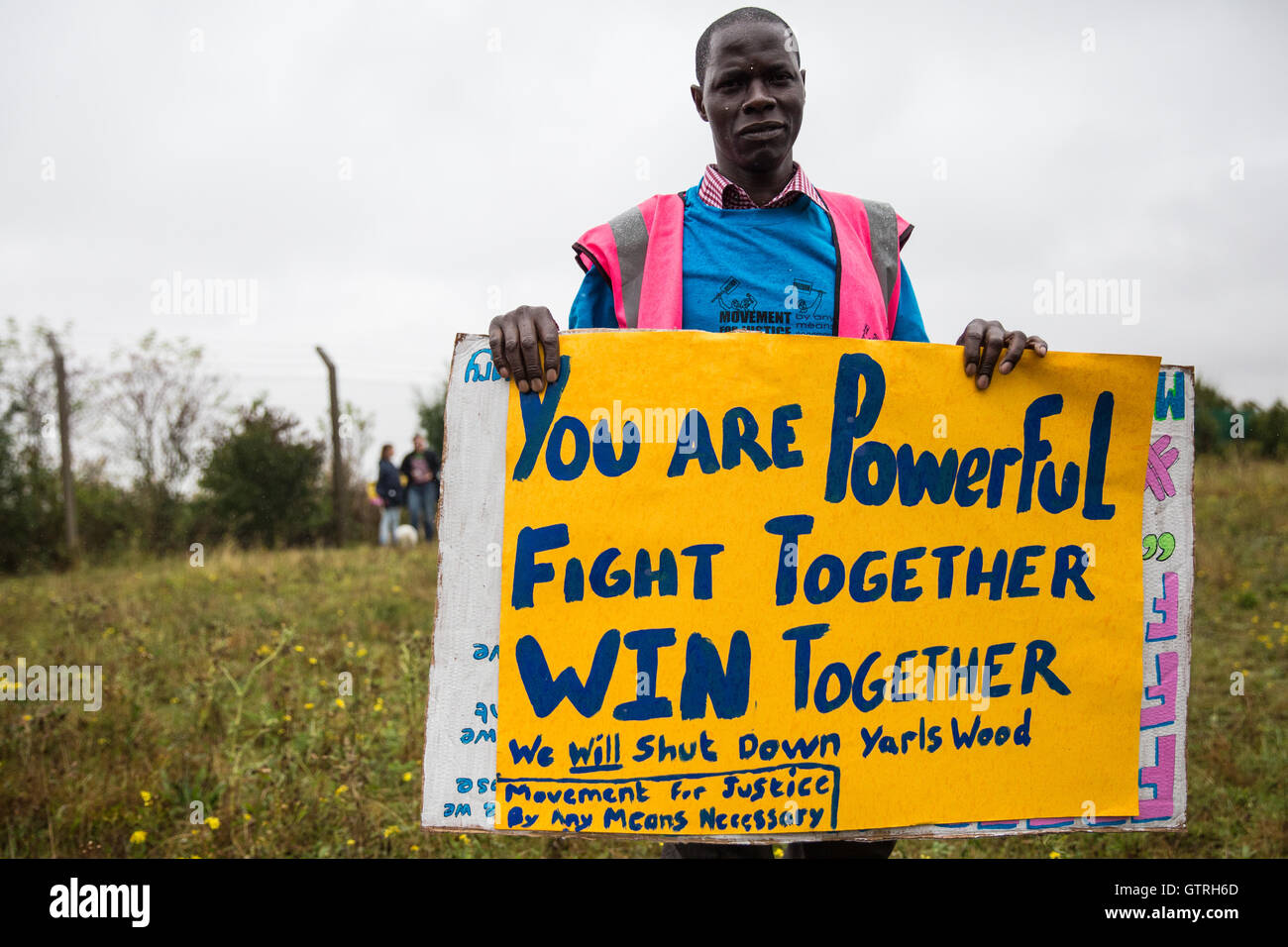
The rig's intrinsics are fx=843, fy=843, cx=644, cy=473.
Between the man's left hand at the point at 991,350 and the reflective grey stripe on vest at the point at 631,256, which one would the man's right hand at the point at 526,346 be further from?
the man's left hand at the point at 991,350

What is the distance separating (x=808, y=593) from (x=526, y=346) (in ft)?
2.38

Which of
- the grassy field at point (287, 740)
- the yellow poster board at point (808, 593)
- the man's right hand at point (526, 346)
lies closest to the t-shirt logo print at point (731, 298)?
the yellow poster board at point (808, 593)

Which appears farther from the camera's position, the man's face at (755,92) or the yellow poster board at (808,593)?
the man's face at (755,92)

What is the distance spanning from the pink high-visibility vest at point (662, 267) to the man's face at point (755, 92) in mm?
128

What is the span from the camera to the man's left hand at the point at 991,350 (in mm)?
1674

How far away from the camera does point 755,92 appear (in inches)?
68.8

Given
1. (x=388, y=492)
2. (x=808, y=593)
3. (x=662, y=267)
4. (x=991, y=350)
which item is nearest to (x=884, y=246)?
(x=991, y=350)

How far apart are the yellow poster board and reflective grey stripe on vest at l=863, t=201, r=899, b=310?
26 cm

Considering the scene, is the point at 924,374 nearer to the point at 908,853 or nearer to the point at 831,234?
the point at 831,234

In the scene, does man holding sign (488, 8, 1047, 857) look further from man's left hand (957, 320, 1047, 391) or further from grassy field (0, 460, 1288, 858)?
grassy field (0, 460, 1288, 858)

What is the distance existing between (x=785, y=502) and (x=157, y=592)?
6.58 m

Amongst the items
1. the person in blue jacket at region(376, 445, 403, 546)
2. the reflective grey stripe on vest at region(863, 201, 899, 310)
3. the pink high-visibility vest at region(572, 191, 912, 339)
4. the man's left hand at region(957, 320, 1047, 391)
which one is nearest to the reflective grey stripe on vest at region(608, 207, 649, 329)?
the pink high-visibility vest at region(572, 191, 912, 339)

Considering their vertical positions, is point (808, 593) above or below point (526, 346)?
below

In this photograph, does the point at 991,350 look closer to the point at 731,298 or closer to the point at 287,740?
the point at 731,298
